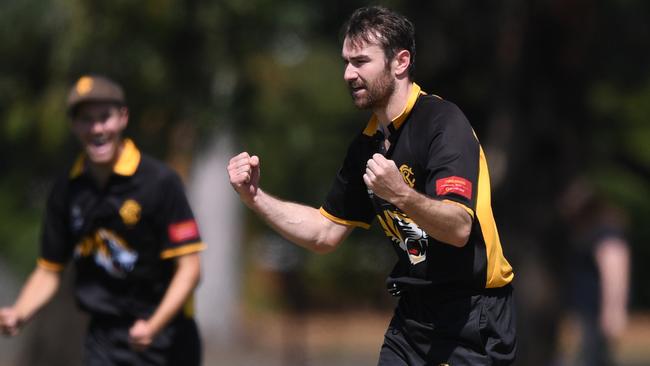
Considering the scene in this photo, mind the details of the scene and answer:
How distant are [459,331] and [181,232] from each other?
203 cm

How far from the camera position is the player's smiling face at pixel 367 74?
17.2 feet

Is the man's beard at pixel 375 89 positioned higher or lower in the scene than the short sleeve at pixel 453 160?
higher

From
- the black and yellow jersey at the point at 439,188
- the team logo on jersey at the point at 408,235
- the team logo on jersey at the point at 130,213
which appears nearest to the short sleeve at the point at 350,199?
the black and yellow jersey at the point at 439,188

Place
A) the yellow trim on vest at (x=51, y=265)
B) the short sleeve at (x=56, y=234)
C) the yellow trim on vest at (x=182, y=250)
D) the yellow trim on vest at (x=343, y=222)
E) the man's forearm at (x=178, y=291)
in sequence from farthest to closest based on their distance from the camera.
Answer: the yellow trim on vest at (x=51, y=265)
the short sleeve at (x=56, y=234)
the yellow trim on vest at (x=182, y=250)
the man's forearm at (x=178, y=291)
the yellow trim on vest at (x=343, y=222)

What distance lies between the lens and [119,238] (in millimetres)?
6820

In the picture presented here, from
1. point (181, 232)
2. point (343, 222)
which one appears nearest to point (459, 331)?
point (343, 222)

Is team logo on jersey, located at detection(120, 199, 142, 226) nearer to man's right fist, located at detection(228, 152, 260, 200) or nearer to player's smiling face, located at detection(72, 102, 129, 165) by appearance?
player's smiling face, located at detection(72, 102, 129, 165)

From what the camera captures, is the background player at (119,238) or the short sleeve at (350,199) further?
the background player at (119,238)

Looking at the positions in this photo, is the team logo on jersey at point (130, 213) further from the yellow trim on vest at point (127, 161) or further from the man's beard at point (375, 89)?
the man's beard at point (375, 89)

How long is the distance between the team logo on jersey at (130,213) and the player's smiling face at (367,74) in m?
1.93

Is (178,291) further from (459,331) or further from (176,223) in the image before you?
(459,331)

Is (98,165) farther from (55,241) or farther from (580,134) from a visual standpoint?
(580,134)

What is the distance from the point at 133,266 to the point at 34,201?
33.5ft

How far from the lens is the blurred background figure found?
1229 cm
